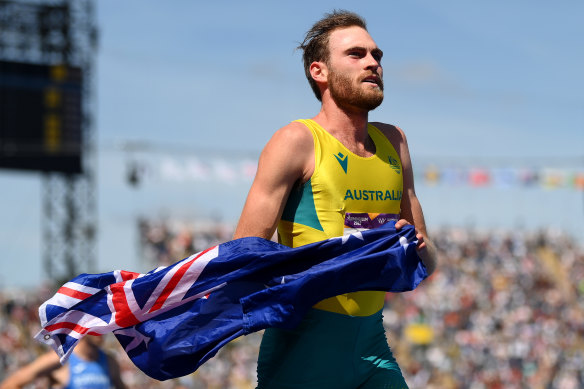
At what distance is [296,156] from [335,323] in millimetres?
690

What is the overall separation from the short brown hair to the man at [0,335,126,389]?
3482mm

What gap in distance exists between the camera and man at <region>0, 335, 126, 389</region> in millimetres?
6324

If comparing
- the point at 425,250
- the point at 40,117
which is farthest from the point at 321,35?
the point at 40,117

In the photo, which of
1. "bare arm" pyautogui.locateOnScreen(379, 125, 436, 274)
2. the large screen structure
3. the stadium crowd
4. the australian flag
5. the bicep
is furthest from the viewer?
the large screen structure

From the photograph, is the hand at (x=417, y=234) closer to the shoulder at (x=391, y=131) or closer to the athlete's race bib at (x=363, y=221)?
the athlete's race bib at (x=363, y=221)

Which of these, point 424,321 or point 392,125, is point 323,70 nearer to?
point 392,125

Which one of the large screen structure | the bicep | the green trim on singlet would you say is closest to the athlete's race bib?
the green trim on singlet

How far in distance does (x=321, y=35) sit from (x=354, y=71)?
269mm

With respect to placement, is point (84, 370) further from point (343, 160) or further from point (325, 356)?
point (343, 160)

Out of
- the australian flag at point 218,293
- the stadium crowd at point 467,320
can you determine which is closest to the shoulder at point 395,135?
the australian flag at point 218,293

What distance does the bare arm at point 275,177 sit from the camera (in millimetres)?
3246

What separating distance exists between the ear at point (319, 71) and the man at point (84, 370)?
3.54m

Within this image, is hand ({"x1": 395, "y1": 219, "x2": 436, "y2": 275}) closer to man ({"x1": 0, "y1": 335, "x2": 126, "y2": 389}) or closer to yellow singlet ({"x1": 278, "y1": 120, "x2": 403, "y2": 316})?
yellow singlet ({"x1": 278, "y1": 120, "x2": 403, "y2": 316})

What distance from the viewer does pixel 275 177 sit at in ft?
10.6
